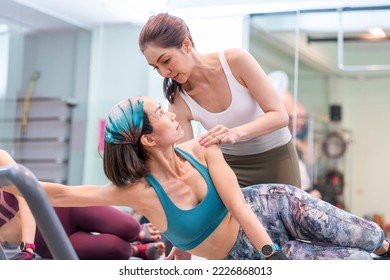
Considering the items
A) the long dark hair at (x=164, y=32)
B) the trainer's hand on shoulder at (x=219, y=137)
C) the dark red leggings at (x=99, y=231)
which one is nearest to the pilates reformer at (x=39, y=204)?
the trainer's hand on shoulder at (x=219, y=137)

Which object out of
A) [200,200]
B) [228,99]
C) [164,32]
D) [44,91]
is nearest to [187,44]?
[164,32]

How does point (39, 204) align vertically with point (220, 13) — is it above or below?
below

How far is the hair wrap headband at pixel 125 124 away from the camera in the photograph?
1.55 metres

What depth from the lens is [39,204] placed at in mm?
854

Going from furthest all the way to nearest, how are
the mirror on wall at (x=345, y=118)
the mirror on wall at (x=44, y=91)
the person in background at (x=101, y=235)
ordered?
the mirror on wall at (x=345, y=118) < the mirror on wall at (x=44, y=91) < the person in background at (x=101, y=235)

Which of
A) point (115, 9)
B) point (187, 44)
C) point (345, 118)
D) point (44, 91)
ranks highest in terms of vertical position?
point (115, 9)

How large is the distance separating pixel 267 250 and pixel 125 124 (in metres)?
0.45

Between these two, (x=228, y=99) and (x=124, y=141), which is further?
(x=228, y=99)

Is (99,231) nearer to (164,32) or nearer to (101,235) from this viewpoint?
(101,235)

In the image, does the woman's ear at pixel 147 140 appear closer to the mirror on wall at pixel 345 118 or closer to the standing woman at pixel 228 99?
the standing woman at pixel 228 99

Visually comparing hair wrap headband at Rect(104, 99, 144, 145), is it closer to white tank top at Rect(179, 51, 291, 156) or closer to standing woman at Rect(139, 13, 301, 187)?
standing woman at Rect(139, 13, 301, 187)

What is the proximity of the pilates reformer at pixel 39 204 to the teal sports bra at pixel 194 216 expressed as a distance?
2.24 feet

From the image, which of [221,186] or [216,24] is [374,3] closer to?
[216,24]
